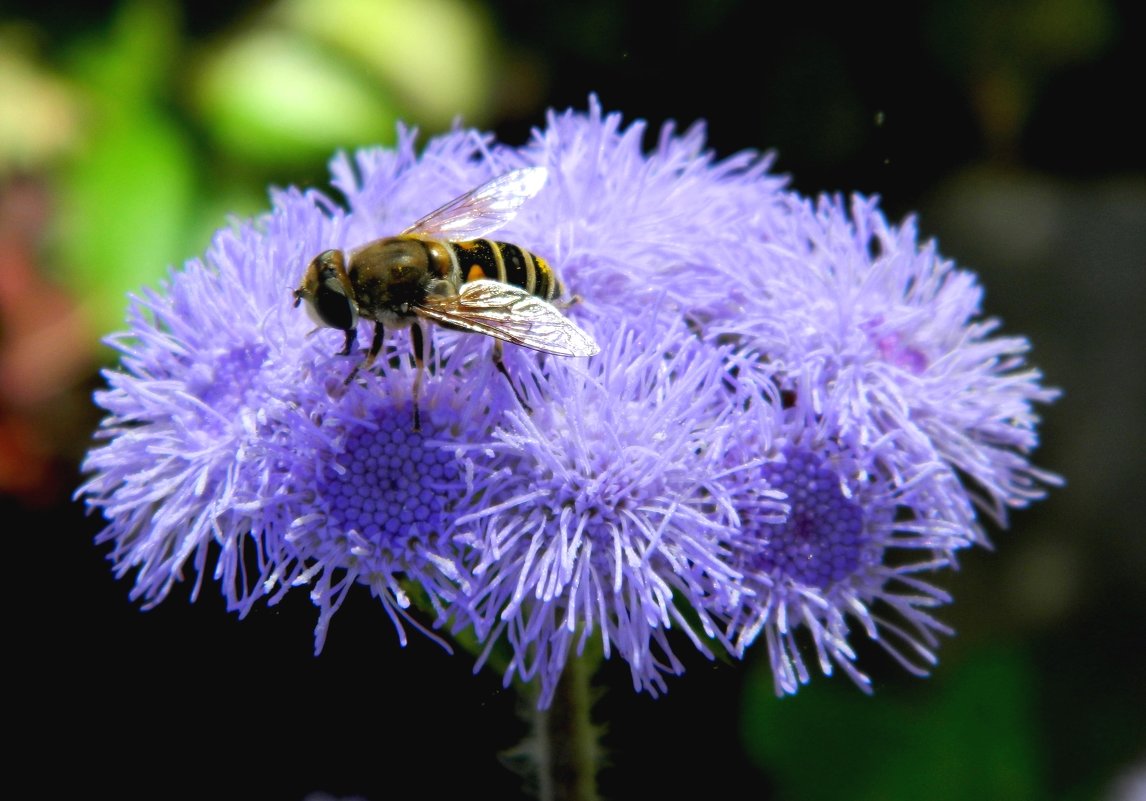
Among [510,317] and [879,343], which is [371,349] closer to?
[510,317]

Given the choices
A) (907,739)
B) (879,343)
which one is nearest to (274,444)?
(879,343)

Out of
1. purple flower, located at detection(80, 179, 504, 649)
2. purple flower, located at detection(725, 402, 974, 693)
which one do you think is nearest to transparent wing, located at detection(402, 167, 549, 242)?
purple flower, located at detection(80, 179, 504, 649)

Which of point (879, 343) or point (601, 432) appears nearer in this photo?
point (601, 432)

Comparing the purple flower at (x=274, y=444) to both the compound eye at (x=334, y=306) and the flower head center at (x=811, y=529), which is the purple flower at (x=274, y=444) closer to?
the compound eye at (x=334, y=306)

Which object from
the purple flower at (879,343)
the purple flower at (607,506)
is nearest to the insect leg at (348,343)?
the purple flower at (607,506)

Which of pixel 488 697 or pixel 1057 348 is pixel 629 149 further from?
pixel 1057 348

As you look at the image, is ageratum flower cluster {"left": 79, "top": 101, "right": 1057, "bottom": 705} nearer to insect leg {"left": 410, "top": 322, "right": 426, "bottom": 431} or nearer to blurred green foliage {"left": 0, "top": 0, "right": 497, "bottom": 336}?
insect leg {"left": 410, "top": 322, "right": 426, "bottom": 431}

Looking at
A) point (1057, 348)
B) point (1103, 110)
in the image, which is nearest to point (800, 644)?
point (1057, 348)
